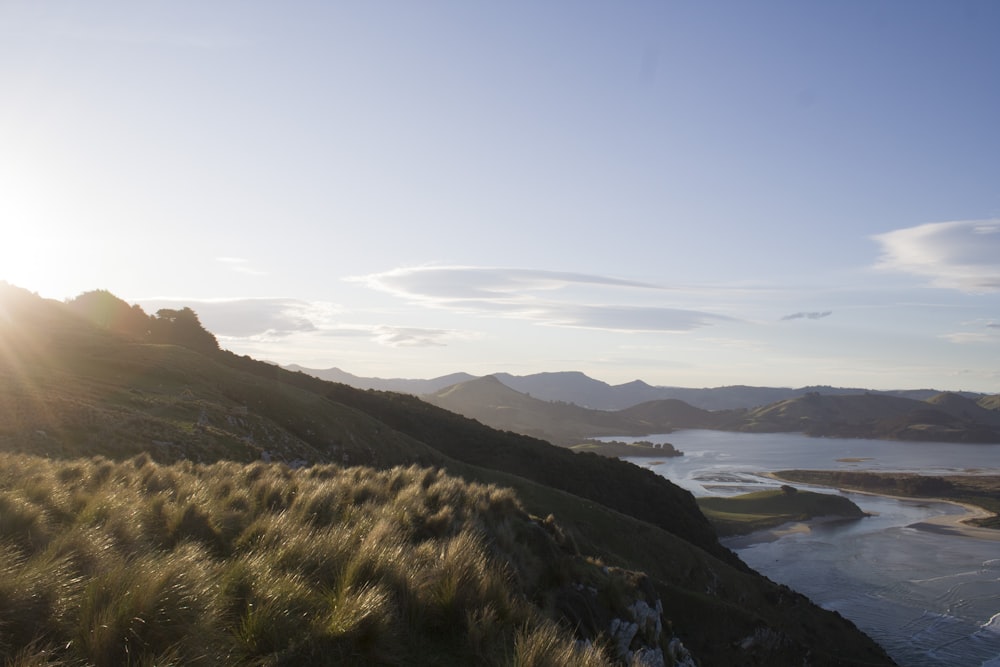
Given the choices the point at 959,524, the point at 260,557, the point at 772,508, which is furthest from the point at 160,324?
the point at 959,524

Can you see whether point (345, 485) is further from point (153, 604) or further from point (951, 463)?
point (951, 463)

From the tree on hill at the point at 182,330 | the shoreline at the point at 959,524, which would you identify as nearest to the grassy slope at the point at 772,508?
the shoreline at the point at 959,524

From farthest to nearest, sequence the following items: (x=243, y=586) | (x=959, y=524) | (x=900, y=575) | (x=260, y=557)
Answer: (x=959, y=524) → (x=900, y=575) → (x=260, y=557) → (x=243, y=586)

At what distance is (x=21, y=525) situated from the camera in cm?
738

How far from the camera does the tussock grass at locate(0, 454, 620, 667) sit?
4.79m

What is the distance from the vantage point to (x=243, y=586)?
5828 mm

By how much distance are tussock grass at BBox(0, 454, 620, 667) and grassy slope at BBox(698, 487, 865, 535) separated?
86849 mm

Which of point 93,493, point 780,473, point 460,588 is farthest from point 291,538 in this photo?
point 780,473

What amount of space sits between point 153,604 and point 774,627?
30.6 meters

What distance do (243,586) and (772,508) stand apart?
4202 inches

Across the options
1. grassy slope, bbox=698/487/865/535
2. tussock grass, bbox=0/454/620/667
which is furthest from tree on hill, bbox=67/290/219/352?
grassy slope, bbox=698/487/865/535

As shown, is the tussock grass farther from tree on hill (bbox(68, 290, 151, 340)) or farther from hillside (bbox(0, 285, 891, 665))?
tree on hill (bbox(68, 290, 151, 340))

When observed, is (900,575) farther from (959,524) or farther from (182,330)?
(182,330)

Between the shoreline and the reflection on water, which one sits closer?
the reflection on water
